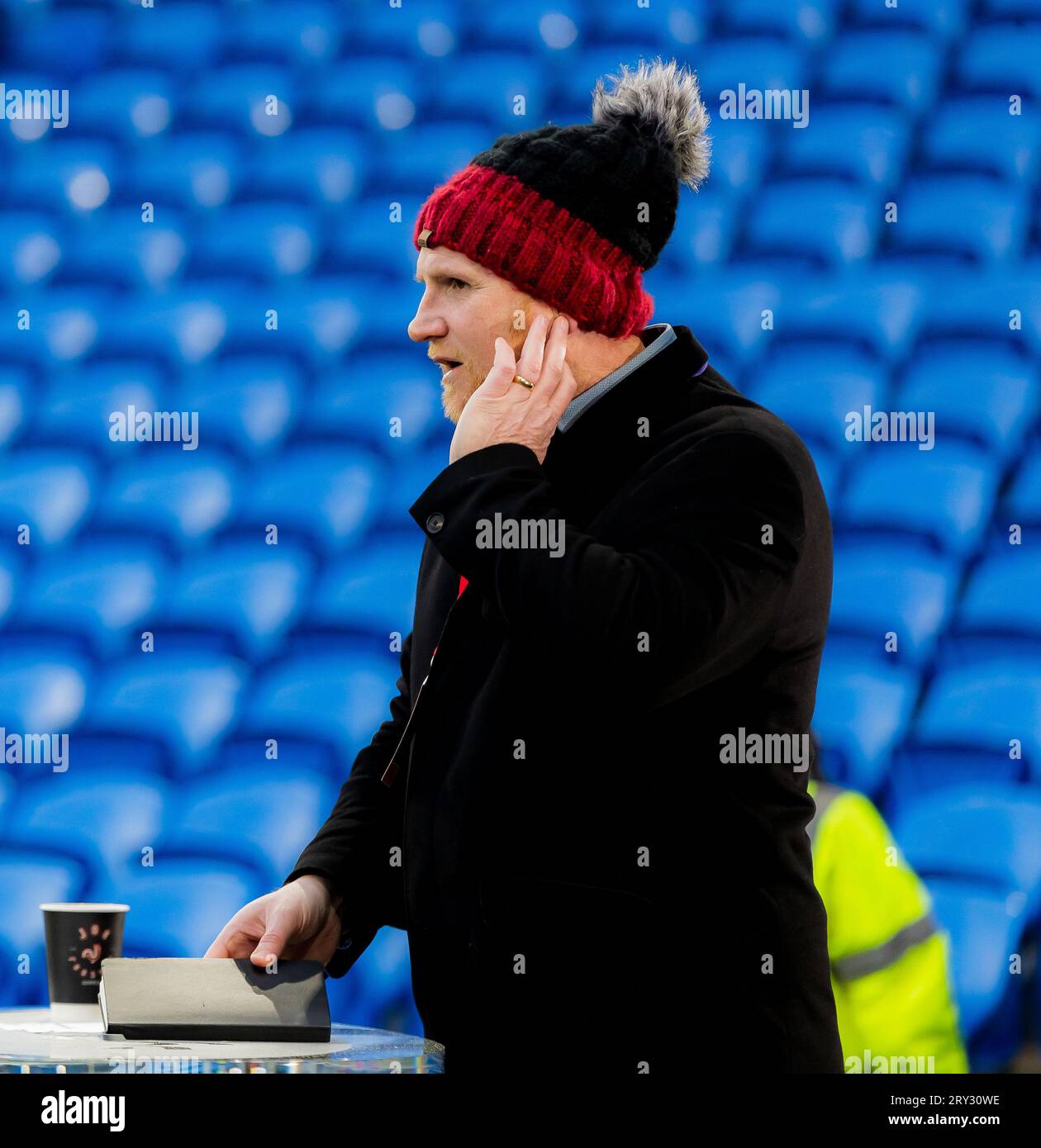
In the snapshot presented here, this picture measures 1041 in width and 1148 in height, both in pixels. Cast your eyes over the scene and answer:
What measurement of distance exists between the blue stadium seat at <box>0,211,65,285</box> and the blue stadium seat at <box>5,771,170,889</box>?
3.72ft

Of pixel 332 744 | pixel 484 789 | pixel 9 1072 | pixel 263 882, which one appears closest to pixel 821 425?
pixel 332 744

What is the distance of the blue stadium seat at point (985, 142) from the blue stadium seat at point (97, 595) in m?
1.48

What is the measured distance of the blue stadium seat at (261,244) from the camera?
8.41ft

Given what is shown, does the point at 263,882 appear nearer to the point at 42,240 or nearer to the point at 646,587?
the point at 646,587

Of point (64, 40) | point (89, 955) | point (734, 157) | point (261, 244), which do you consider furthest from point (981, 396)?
point (64, 40)

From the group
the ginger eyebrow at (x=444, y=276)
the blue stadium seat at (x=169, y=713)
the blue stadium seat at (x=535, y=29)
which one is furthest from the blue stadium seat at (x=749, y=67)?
the ginger eyebrow at (x=444, y=276)

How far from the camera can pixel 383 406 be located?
2277 mm

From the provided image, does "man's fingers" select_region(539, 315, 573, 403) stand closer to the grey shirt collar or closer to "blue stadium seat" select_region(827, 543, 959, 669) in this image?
the grey shirt collar

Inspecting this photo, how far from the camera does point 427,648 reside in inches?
34.8

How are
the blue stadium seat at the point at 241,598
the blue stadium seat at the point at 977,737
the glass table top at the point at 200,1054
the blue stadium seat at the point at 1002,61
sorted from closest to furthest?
the glass table top at the point at 200,1054 → the blue stadium seat at the point at 977,737 → the blue stadium seat at the point at 241,598 → the blue stadium seat at the point at 1002,61

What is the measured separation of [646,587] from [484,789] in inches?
5.5

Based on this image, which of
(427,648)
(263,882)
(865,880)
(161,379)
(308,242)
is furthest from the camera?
(308,242)

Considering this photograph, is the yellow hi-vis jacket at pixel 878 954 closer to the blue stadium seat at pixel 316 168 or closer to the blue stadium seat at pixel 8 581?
the blue stadium seat at pixel 8 581

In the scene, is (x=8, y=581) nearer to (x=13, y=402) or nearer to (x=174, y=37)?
(x=13, y=402)
